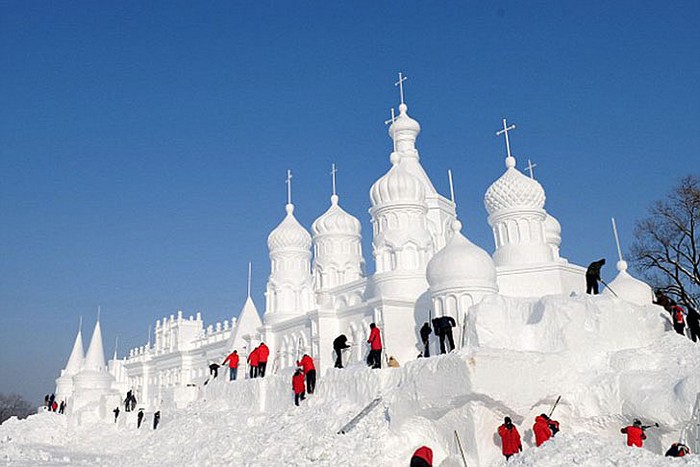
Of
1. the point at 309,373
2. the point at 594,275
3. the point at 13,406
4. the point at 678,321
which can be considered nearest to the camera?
the point at 678,321

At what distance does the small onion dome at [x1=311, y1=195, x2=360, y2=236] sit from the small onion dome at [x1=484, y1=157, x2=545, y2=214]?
7.79 meters

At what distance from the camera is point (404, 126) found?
33062mm

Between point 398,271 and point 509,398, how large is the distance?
12.7m

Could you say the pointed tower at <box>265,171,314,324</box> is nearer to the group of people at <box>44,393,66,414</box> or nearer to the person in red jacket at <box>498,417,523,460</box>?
the group of people at <box>44,393,66,414</box>

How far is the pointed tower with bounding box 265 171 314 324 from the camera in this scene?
30.8m

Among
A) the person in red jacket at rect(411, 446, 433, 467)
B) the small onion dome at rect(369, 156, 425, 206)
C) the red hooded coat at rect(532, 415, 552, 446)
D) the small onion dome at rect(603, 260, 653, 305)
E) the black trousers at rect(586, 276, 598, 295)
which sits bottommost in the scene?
the person in red jacket at rect(411, 446, 433, 467)

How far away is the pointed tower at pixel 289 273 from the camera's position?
30.8 metres

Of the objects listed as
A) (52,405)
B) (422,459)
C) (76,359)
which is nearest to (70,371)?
(76,359)

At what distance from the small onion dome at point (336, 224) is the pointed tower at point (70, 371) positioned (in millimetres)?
22432

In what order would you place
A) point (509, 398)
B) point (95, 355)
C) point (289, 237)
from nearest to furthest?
point (509, 398) < point (289, 237) < point (95, 355)

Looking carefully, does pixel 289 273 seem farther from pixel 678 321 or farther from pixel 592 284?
pixel 678 321

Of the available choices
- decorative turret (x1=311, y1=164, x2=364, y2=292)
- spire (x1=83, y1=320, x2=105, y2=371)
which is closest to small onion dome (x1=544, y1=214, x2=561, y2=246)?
decorative turret (x1=311, y1=164, x2=364, y2=292)

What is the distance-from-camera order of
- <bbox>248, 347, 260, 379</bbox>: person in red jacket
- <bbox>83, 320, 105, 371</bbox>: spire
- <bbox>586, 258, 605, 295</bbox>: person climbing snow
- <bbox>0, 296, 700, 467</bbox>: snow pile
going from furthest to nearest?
<bbox>83, 320, 105, 371</bbox>: spire
<bbox>248, 347, 260, 379</bbox>: person in red jacket
<bbox>586, 258, 605, 295</bbox>: person climbing snow
<bbox>0, 296, 700, 467</bbox>: snow pile

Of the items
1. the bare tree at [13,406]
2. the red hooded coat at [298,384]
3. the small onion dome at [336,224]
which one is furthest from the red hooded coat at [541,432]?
the bare tree at [13,406]
